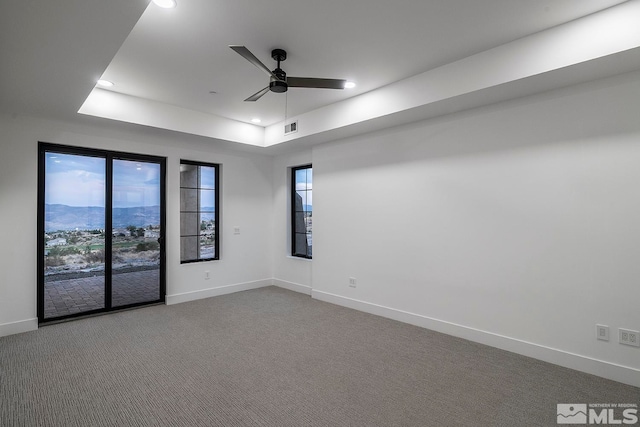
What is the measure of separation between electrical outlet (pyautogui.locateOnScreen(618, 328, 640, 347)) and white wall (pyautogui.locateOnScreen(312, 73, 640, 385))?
0.05 metres

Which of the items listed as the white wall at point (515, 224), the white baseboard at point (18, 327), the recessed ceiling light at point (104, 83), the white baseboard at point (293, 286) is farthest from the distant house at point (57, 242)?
the white wall at point (515, 224)

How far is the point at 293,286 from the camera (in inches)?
234

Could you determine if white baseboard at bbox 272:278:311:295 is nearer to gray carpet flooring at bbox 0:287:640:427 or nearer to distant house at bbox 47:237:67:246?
gray carpet flooring at bbox 0:287:640:427

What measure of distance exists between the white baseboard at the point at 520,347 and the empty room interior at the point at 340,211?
18 millimetres

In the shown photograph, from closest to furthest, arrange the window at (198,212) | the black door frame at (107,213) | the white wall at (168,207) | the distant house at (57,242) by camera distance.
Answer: the white wall at (168,207) → the black door frame at (107,213) → the distant house at (57,242) → the window at (198,212)

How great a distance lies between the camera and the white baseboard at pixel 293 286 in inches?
225

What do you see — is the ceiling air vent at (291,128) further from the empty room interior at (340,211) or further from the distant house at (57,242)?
the distant house at (57,242)

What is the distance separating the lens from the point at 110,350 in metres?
3.33

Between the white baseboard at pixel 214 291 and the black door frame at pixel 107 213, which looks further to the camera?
the white baseboard at pixel 214 291

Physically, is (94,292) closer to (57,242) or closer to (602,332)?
(57,242)

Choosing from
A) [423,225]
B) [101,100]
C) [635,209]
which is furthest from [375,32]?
[101,100]

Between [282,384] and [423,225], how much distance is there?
250 cm

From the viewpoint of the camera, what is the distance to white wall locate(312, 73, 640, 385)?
277 cm

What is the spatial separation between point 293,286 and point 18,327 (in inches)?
149
